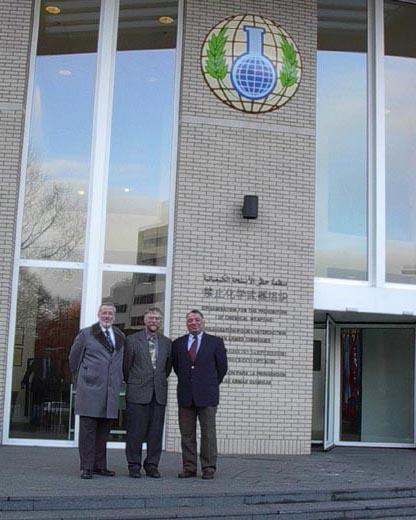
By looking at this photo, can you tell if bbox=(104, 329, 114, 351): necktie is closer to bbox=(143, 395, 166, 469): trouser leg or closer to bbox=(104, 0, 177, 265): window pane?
bbox=(143, 395, 166, 469): trouser leg

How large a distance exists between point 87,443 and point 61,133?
528cm

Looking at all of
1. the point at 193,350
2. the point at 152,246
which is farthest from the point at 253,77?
the point at 193,350

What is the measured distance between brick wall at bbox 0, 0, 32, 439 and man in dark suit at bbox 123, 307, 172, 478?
3150 mm

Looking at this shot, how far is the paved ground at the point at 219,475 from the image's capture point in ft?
23.4

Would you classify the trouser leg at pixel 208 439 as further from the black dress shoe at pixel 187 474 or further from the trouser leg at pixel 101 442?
the trouser leg at pixel 101 442

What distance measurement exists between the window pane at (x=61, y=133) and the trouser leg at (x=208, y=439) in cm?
385

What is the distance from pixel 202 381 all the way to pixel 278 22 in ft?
20.6

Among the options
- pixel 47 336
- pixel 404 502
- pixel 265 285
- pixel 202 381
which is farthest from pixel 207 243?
pixel 404 502

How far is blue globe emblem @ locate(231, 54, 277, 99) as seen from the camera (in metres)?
11.4

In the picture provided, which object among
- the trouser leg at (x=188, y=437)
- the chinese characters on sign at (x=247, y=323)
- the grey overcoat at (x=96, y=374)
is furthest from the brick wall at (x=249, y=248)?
the grey overcoat at (x=96, y=374)

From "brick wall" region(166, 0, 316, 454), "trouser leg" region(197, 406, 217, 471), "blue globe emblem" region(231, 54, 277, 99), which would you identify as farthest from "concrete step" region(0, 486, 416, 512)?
"blue globe emblem" region(231, 54, 277, 99)

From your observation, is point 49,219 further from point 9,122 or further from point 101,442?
point 101,442

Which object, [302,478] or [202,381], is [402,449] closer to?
[302,478]

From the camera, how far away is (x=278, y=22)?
11.7 meters
